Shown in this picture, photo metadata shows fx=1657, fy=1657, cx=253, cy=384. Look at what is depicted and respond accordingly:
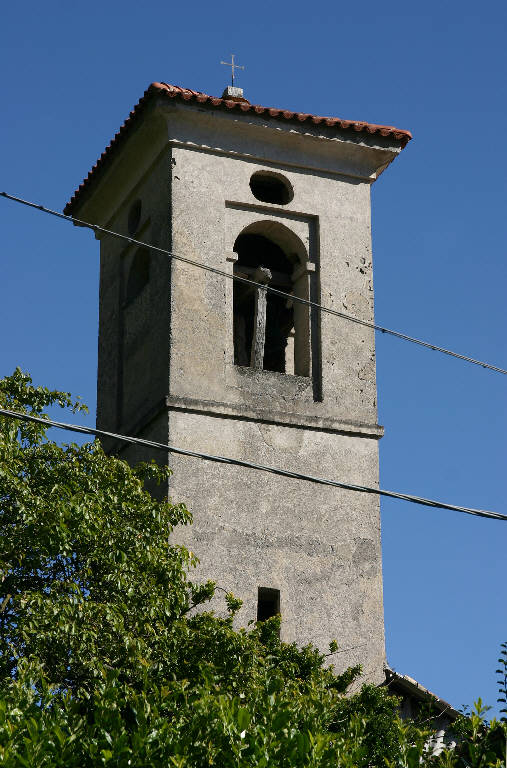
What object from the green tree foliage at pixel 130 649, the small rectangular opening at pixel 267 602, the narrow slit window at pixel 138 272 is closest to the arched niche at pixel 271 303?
the narrow slit window at pixel 138 272

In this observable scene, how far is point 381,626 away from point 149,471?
4.30 metres

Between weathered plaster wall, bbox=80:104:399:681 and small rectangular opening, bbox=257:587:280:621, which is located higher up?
weathered plaster wall, bbox=80:104:399:681

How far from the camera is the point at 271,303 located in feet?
77.3

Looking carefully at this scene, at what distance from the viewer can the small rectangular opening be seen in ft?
66.7

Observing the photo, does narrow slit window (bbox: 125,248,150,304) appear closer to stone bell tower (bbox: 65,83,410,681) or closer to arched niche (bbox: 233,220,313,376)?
stone bell tower (bbox: 65,83,410,681)

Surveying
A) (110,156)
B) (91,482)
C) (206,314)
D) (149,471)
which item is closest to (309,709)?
(91,482)

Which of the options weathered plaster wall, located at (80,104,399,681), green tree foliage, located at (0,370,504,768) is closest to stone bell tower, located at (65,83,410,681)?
weathered plaster wall, located at (80,104,399,681)

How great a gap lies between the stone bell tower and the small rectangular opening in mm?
27

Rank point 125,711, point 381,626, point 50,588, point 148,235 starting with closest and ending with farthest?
point 125,711, point 50,588, point 381,626, point 148,235

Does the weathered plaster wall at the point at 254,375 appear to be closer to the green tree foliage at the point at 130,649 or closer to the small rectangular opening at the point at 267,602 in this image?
the small rectangular opening at the point at 267,602

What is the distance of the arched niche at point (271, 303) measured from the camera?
22531mm

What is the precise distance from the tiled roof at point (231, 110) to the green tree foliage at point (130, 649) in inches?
249

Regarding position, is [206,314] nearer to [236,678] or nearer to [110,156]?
[110,156]

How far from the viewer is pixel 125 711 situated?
43.1ft
